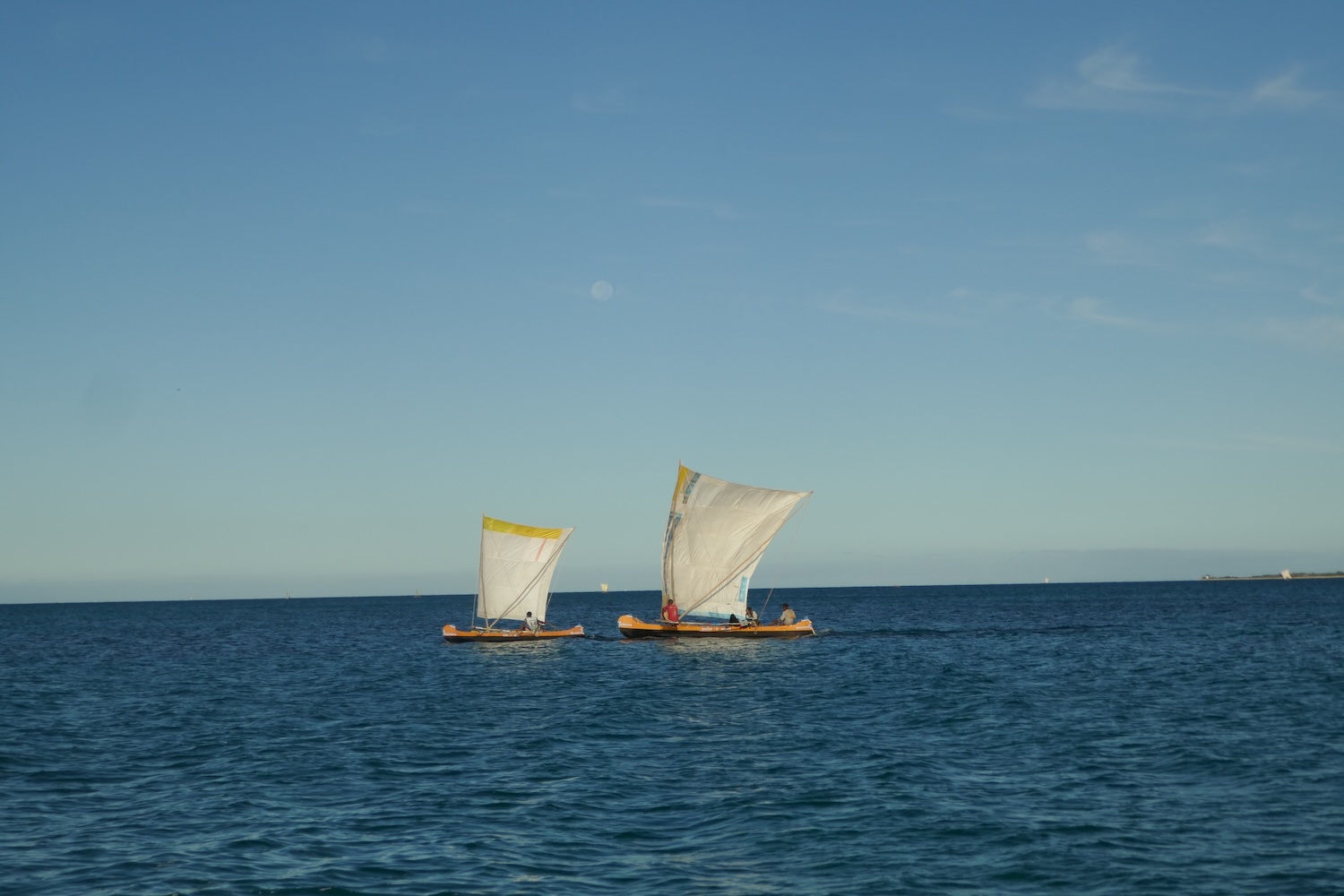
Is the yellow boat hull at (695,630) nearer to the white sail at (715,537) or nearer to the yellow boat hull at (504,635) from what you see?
the white sail at (715,537)

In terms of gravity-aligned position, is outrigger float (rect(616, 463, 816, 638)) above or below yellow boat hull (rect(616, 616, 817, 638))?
above

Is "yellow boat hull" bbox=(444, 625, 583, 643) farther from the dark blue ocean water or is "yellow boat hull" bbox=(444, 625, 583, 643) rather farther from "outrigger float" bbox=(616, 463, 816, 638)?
the dark blue ocean water

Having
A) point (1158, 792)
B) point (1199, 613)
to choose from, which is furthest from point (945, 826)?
point (1199, 613)

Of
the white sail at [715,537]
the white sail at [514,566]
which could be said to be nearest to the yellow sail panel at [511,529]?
the white sail at [514,566]

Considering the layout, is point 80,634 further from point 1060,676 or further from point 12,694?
point 1060,676

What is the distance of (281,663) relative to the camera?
6925cm

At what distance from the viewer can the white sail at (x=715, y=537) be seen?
2547 inches

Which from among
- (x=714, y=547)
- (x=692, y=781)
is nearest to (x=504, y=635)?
(x=714, y=547)

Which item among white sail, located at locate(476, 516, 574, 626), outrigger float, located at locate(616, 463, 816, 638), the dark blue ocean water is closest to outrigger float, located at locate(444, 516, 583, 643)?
white sail, located at locate(476, 516, 574, 626)

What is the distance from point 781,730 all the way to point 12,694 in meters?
37.5

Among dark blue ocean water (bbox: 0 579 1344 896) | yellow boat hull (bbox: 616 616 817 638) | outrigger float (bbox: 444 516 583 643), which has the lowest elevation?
dark blue ocean water (bbox: 0 579 1344 896)

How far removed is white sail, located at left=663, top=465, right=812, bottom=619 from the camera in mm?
64688

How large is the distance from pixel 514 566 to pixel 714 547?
12.8 m

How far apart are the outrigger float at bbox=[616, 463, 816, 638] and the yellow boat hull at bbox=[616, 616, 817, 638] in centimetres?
5
